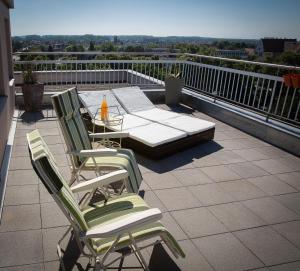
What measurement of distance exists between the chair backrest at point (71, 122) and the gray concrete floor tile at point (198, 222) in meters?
1.33

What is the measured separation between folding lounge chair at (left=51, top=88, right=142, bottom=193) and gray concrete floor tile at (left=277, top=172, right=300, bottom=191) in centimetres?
218

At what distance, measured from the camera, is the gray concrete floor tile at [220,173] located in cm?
412

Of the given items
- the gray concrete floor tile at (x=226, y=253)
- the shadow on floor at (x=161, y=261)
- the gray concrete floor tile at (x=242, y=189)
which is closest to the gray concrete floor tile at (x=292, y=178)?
the gray concrete floor tile at (x=242, y=189)

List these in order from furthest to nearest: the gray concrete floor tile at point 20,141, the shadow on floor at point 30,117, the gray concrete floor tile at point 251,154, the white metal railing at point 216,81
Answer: the shadow on floor at point 30,117 → the white metal railing at point 216,81 → the gray concrete floor tile at point 20,141 → the gray concrete floor tile at point 251,154

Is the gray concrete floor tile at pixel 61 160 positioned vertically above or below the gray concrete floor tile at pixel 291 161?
below

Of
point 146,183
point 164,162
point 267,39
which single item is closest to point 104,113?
point 164,162

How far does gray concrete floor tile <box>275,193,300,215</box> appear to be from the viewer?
3483mm

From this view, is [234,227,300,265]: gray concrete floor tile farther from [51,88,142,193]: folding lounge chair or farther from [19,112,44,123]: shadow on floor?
[19,112,44,123]: shadow on floor

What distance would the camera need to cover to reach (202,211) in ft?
10.8

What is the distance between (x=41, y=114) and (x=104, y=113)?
249 centimetres

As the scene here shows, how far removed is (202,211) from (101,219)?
4.59 feet

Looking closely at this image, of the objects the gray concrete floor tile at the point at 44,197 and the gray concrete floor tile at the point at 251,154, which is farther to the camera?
the gray concrete floor tile at the point at 251,154

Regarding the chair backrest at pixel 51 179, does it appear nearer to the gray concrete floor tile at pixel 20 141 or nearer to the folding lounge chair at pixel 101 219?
the folding lounge chair at pixel 101 219

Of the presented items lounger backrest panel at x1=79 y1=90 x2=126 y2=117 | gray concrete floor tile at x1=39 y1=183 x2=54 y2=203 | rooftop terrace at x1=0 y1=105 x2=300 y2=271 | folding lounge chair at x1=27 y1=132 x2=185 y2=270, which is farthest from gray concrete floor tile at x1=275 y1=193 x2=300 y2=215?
lounger backrest panel at x1=79 y1=90 x2=126 y2=117
